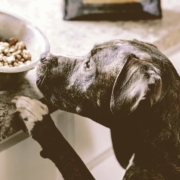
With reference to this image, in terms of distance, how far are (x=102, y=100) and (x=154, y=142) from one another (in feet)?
0.54

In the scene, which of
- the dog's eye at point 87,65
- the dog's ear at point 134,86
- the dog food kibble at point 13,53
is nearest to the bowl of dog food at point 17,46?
the dog food kibble at point 13,53

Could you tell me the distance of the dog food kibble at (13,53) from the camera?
1.11 metres

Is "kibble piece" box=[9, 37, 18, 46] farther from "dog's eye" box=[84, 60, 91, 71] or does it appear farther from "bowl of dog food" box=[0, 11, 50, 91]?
"dog's eye" box=[84, 60, 91, 71]

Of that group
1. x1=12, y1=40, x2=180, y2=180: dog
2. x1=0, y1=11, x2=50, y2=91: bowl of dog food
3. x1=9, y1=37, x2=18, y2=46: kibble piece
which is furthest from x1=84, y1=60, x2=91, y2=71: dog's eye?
x1=9, y1=37, x2=18, y2=46: kibble piece

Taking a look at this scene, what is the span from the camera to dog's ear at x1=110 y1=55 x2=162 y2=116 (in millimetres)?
938

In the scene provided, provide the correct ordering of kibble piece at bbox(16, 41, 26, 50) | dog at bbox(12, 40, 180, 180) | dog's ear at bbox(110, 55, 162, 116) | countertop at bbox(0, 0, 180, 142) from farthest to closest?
countertop at bbox(0, 0, 180, 142) → kibble piece at bbox(16, 41, 26, 50) → dog at bbox(12, 40, 180, 180) → dog's ear at bbox(110, 55, 162, 116)

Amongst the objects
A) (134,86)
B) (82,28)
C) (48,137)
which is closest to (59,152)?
(48,137)

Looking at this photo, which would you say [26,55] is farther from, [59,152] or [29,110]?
[59,152]

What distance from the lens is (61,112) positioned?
3.98 feet

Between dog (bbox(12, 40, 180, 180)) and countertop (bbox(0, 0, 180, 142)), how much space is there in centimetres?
22

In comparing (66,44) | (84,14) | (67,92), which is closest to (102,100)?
(67,92)

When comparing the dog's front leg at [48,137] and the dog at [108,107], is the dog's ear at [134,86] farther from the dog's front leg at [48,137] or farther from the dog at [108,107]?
the dog's front leg at [48,137]

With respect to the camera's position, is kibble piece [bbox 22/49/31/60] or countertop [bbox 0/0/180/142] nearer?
kibble piece [bbox 22/49/31/60]

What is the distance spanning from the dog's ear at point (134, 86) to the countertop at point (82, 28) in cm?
33
